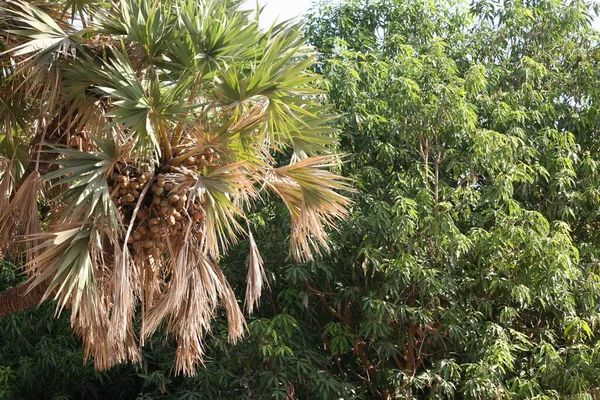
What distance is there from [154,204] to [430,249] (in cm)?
355

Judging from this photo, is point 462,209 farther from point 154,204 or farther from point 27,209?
point 27,209

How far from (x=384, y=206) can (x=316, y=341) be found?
155 centimetres

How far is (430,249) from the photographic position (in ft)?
25.4

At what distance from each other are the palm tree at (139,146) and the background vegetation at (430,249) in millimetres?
2013

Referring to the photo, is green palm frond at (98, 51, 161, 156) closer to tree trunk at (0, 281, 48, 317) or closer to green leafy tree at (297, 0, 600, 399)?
tree trunk at (0, 281, 48, 317)

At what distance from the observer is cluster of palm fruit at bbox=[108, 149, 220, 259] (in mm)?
4738

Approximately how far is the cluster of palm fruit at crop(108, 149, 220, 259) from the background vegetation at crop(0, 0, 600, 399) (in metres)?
2.23

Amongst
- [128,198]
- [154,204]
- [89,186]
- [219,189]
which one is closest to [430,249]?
[219,189]

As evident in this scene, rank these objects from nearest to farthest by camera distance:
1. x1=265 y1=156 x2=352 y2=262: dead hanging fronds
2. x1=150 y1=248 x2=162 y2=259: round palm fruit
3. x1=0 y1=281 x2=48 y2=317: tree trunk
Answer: x1=150 y1=248 x2=162 y2=259: round palm fruit < x1=0 y1=281 x2=48 y2=317: tree trunk < x1=265 y1=156 x2=352 y2=262: dead hanging fronds

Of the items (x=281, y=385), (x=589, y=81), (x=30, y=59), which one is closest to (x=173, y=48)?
(x=30, y=59)

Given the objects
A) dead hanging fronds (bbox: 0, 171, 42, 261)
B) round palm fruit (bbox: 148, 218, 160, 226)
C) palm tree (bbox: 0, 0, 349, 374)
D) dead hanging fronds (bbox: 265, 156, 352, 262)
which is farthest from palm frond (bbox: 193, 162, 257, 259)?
dead hanging fronds (bbox: 0, 171, 42, 261)

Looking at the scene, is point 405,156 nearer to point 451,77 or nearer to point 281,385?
point 451,77

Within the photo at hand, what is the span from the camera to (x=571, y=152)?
312 inches

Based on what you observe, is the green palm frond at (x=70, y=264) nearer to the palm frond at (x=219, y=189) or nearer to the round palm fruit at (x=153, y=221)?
the round palm fruit at (x=153, y=221)
